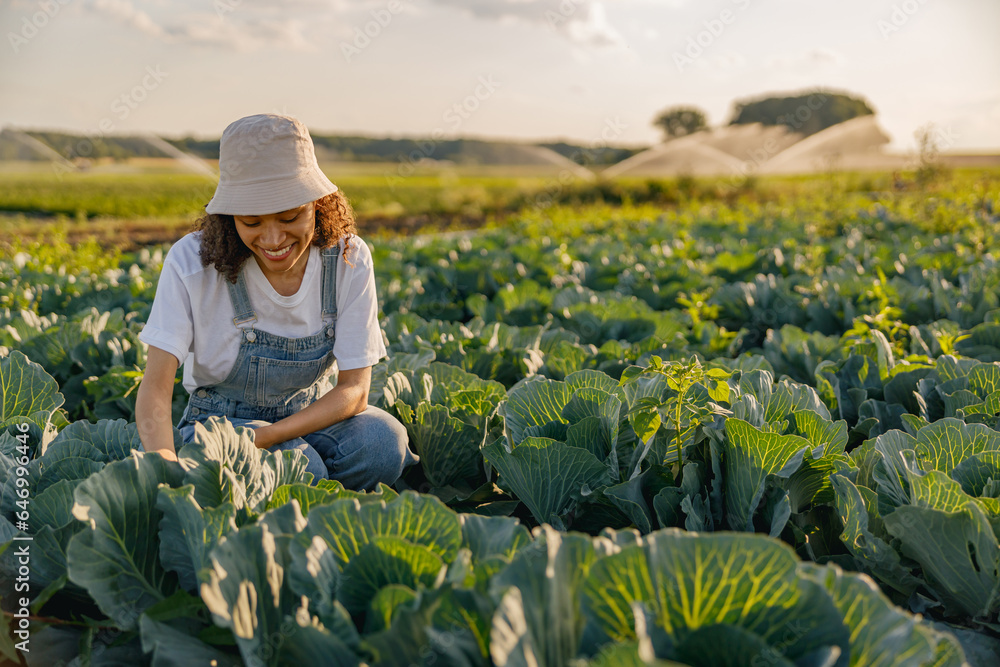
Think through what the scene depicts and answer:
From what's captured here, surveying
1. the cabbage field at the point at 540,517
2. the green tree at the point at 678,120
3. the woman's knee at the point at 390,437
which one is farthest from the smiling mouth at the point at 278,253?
the green tree at the point at 678,120

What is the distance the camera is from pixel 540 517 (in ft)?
6.93

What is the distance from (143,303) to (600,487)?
12.2 feet

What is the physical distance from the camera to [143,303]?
4.55 meters

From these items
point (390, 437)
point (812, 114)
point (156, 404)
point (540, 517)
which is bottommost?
point (540, 517)

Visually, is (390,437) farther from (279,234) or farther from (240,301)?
(279,234)

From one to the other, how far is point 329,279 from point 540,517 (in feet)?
3.61

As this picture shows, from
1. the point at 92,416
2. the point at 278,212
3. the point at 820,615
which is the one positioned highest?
the point at 278,212

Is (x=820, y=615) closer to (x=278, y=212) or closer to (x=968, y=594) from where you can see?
(x=968, y=594)

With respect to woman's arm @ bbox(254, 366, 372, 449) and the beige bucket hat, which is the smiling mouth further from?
woman's arm @ bbox(254, 366, 372, 449)

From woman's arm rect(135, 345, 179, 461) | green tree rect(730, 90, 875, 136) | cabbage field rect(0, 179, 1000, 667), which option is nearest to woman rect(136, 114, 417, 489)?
woman's arm rect(135, 345, 179, 461)

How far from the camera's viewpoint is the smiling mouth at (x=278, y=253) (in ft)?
7.12

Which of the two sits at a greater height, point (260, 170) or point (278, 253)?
point (260, 170)

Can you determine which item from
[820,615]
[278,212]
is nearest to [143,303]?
[278,212]

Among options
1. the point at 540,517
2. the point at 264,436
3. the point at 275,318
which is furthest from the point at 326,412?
the point at 540,517
